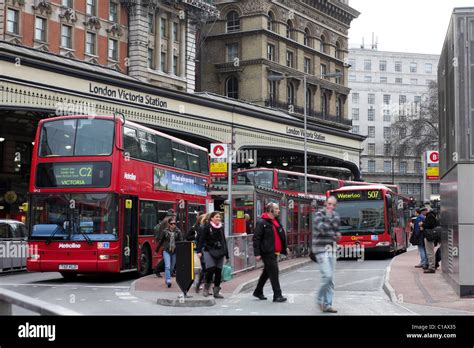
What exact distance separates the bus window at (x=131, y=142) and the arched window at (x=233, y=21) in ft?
183

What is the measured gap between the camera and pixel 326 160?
6588cm

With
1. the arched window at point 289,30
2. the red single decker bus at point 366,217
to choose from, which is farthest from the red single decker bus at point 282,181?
the arched window at point 289,30

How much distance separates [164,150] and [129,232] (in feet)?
12.3

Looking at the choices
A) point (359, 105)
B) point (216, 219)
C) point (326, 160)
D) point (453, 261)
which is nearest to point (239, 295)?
point (216, 219)

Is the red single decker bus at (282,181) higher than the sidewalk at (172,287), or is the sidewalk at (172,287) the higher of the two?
the red single decker bus at (282,181)

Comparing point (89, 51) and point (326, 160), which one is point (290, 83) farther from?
point (89, 51)

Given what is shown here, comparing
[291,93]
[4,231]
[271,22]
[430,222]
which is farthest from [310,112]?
[430,222]

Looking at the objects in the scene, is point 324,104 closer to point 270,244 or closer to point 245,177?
point 245,177

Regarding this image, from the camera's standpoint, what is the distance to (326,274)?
12023 mm

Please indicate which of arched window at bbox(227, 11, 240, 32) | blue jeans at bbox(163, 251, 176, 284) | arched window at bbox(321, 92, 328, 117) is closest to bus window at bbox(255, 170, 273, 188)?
blue jeans at bbox(163, 251, 176, 284)

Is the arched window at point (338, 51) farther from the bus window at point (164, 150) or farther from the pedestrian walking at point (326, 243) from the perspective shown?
the pedestrian walking at point (326, 243)

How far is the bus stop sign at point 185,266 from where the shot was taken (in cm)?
1447
